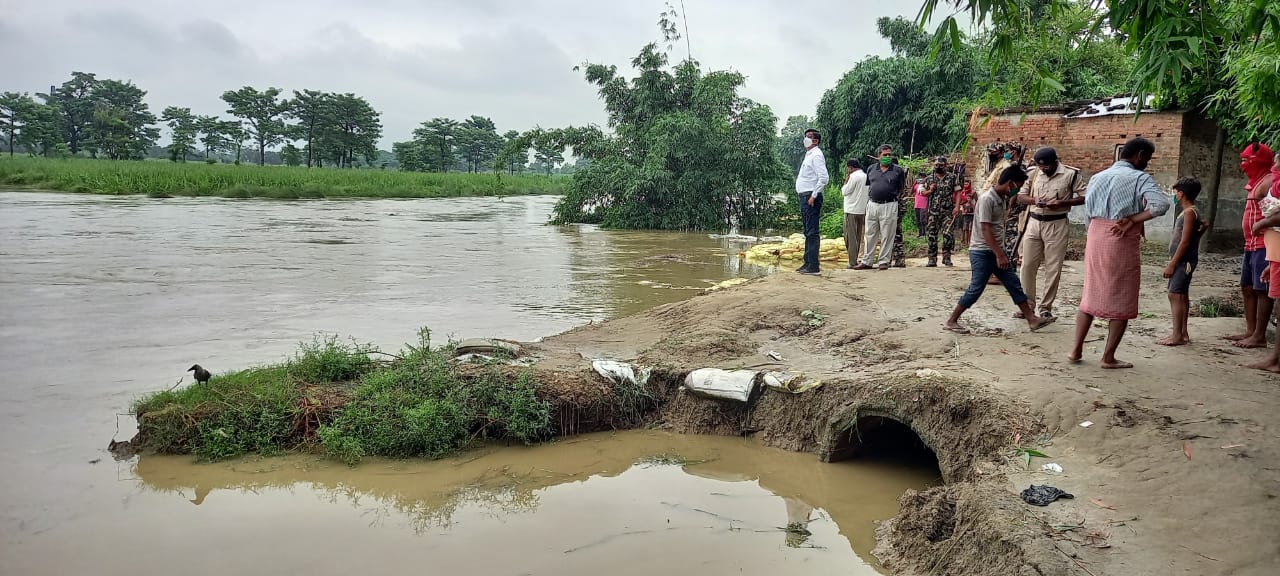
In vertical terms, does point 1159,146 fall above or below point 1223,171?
above

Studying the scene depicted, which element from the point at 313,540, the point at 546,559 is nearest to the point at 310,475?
the point at 313,540

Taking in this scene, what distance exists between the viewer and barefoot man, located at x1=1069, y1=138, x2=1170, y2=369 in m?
4.57

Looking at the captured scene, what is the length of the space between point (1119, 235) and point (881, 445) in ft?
6.37

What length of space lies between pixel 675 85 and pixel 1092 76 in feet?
35.3

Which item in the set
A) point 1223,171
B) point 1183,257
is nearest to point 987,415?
point 1183,257

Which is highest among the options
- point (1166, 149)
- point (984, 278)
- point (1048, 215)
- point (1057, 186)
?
point (1166, 149)

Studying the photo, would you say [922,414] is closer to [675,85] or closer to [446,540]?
[446,540]

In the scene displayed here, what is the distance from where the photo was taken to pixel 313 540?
397cm

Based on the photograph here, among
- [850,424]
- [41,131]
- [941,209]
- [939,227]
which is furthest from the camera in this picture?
[41,131]

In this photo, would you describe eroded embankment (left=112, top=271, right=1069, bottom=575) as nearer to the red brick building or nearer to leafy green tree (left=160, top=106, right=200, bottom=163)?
the red brick building

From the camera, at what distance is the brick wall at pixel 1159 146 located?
10305 millimetres

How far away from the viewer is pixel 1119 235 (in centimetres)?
463

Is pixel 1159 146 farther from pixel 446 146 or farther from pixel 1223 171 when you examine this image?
pixel 446 146

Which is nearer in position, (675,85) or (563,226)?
(675,85)
